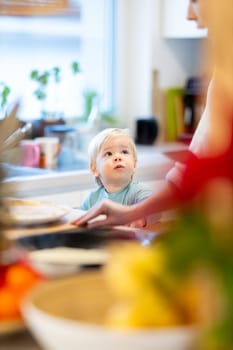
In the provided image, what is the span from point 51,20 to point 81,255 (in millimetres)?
2725

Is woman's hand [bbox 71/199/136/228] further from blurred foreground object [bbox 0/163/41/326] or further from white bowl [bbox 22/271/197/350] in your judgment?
white bowl [bbox 22/271/197/350]

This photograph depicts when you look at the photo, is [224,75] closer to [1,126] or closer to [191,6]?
[1,126]

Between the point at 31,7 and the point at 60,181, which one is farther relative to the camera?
the point at 31,7

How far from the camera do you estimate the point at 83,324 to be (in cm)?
89

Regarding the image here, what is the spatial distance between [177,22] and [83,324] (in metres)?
3.25

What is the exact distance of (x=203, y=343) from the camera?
32.2 inches

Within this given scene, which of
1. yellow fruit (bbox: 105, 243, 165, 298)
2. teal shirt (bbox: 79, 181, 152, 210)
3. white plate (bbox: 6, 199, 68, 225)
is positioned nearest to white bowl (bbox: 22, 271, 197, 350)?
yellow fruit (bbox: 105, 243, 165, 298)

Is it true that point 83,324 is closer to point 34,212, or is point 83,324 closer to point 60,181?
point 34,212

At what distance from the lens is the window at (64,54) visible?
3.81 meters

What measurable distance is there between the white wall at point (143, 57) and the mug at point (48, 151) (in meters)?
0.68

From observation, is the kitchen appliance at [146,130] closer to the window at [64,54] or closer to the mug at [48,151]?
the window at [64,54]

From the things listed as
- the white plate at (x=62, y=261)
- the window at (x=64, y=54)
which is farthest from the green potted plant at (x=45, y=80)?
the white plate at (x=62, y=261)

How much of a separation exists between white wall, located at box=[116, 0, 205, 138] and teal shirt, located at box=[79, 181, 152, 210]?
1.62m

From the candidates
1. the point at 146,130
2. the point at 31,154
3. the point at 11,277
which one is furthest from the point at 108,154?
the point at 146,130
